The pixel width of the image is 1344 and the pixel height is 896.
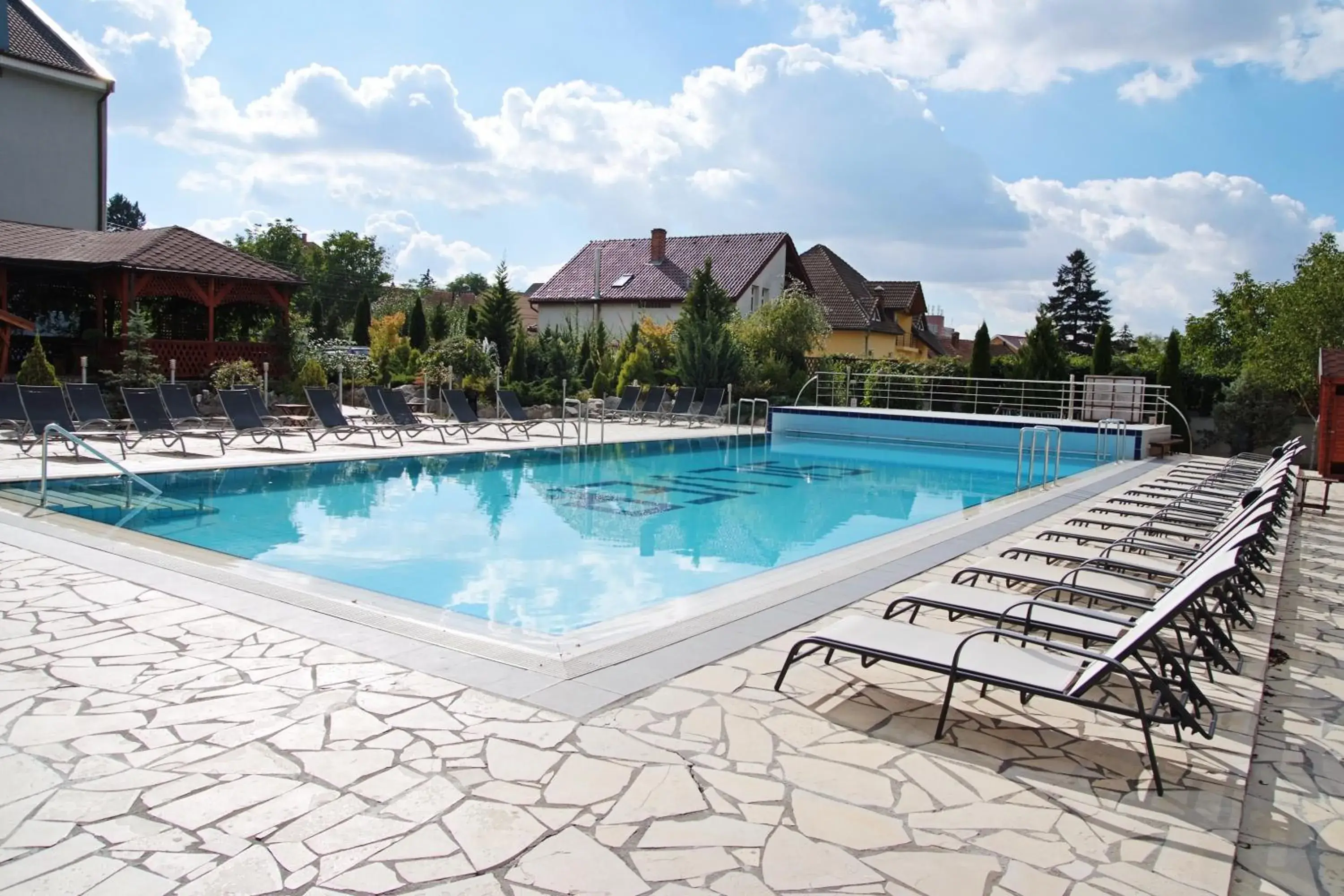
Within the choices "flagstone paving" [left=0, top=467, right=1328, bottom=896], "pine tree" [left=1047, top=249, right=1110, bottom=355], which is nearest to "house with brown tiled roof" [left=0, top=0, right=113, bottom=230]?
"flagstone paving" [left=0, top=467, right=1328, bottom=896]

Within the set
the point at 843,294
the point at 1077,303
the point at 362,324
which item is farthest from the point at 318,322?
the point at 1077,303

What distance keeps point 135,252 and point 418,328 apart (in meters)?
11.6

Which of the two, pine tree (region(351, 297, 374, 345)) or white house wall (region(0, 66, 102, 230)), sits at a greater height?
white house wall (region(0, 66, 102, 230))

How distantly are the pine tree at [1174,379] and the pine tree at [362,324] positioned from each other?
25034mm

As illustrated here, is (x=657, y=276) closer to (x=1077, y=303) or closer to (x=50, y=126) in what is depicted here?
(x=50, y=126)

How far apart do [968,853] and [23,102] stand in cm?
2942

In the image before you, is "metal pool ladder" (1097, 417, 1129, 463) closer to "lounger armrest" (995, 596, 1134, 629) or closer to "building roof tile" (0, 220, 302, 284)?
"lounger armrest" (995, 596, 1134, 629)

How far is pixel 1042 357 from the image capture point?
78.3 feet

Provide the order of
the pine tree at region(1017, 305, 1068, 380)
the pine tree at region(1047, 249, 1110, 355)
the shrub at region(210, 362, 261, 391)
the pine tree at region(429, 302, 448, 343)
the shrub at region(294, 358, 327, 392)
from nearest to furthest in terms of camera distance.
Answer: the shrub at region(210, 362, 261, 391)
the shrub at region(294, 358, 327, 392)
the pine tree at region(1017, 305, 1068, 380)
the pine tree at region(429, 302, 448, 343)
the pine tree at region(1047, 249, 1110, 355)

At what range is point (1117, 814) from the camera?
10.5ft

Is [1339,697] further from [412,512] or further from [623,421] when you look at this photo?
[623,421]

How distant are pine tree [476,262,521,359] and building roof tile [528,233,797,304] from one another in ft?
32.7

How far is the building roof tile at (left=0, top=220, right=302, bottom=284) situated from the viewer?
63.5ft

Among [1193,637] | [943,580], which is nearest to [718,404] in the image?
[943,580]
